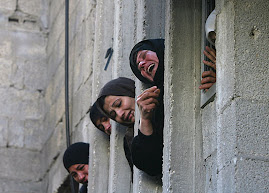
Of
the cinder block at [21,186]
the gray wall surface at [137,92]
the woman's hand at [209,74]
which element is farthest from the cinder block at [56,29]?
the woman's hand at [209,74]

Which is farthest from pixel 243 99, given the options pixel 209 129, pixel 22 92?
pixel 22 92

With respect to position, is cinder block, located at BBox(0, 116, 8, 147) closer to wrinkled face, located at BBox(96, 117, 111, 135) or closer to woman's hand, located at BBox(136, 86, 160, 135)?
wrinkled face, located at BBox(96, 117, 111, 135)

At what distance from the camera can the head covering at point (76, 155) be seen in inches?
268

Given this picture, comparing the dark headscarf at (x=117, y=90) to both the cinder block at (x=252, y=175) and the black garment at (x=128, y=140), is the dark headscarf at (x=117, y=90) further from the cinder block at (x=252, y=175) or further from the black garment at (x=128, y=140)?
the cinder block at (x=252, y=175)

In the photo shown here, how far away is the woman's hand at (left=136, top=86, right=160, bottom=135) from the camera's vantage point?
482cm

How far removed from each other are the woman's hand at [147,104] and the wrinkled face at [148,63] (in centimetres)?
24

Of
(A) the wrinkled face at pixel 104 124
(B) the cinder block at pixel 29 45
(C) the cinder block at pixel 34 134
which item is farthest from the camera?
(B) the cinder block at pixel 29 45

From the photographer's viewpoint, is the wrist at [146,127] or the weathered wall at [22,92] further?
the weathered wall at [22,92]

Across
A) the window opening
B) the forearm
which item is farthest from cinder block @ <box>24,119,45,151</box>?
the window opening

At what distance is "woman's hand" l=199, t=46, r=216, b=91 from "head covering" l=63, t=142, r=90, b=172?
245 centimetres

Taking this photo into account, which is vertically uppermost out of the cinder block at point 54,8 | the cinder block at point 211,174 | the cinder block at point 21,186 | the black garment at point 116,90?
the cinder block at point 54,8

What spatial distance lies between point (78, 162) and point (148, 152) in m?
2.03

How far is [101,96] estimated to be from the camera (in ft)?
18.6

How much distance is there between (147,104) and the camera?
4.82m
